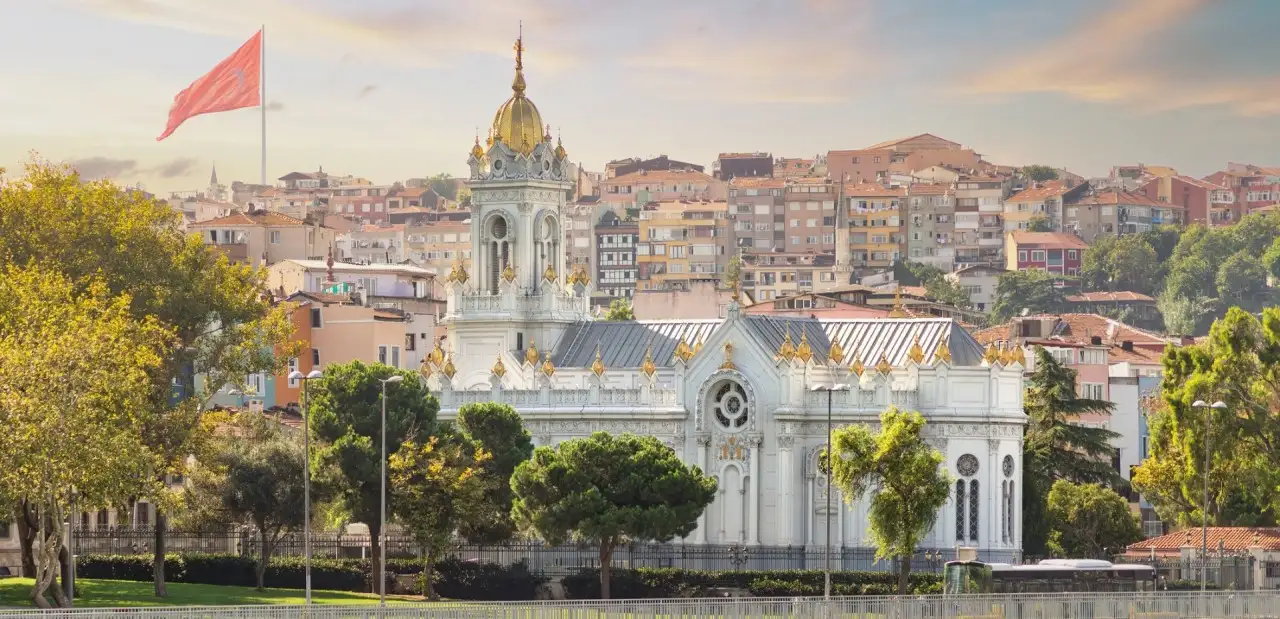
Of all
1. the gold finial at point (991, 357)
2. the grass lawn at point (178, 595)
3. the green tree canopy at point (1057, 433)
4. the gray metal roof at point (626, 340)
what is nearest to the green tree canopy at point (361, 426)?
the grass lawn at point (178, 595)

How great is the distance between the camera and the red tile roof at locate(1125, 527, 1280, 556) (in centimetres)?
10738

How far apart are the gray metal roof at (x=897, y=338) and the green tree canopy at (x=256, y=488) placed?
24.5 meters

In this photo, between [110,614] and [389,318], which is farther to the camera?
[389,318]

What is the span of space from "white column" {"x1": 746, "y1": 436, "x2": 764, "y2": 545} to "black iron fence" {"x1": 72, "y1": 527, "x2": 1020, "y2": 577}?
5.44ft

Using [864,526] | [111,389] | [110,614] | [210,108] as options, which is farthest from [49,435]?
[210,108]

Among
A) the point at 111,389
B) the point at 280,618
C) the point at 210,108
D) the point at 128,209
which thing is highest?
the point at 210,108

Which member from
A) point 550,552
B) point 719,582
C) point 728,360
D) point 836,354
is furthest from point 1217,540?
point 550,552

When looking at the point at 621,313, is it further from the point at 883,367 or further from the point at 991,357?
the point at 991,357

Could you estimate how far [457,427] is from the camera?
10850 centimetres

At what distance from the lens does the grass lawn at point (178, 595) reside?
296ft

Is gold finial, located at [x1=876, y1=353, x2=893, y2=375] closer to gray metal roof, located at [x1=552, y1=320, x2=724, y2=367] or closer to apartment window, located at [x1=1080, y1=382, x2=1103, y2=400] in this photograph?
gray metal roof, located at [x1=552, y1=320, x2=724, y2=367]

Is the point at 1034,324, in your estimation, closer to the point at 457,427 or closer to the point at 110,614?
the point at 457,427

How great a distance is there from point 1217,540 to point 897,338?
47.8 feet

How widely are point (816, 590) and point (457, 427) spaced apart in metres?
17.6
